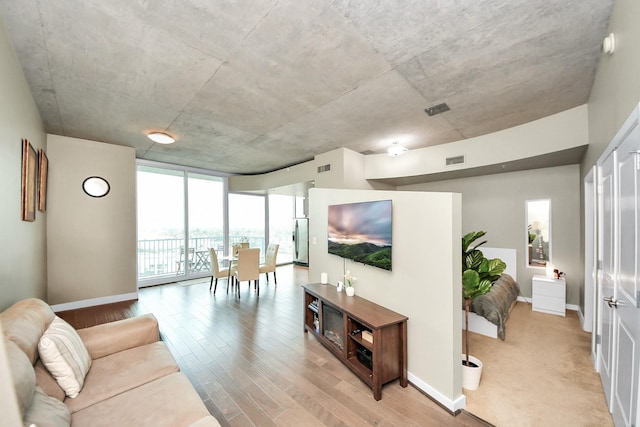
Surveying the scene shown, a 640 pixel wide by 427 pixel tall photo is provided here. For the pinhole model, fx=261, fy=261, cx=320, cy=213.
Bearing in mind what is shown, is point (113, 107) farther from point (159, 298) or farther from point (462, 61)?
point (462, 61)

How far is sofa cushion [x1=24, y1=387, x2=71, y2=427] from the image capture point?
43.7 inches

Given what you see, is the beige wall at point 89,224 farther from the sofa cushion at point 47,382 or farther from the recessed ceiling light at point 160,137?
the sofa cushion at point 47,382

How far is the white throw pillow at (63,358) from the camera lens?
4.88ft

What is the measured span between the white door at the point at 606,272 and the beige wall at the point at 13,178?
462cm

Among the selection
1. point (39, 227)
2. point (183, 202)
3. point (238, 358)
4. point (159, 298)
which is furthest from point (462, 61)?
point (183, 202)

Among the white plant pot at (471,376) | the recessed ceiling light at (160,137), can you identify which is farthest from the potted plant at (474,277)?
the recessed ceiling light at (160,137)

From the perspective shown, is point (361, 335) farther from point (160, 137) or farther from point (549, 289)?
point (160, 137)

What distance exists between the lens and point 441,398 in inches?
81.8

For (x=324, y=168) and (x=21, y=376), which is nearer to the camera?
(x=21, y=376)

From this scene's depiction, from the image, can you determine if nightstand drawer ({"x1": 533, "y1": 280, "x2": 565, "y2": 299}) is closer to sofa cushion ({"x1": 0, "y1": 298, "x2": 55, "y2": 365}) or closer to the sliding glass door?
sofa cushion ({"x1": 0, "y1": 298, "x2": 55, "y2": 365})

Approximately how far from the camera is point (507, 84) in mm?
2561

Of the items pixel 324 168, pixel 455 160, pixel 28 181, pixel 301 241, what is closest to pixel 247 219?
pixel 301 241

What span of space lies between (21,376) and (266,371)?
181cm

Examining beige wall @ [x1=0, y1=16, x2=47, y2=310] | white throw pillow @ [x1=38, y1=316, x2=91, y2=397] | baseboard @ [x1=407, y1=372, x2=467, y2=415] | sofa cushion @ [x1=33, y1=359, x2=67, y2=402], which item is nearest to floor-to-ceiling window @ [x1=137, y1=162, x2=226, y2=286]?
beige wall @ [x1=0, y1=16, x2=47, y2=310]
